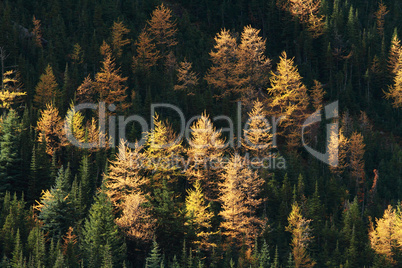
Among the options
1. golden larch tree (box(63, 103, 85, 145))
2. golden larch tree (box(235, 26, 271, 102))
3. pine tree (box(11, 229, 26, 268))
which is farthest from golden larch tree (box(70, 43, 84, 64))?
pine tree (box(11, 229, 26, 268))

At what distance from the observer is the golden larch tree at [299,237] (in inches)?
2311

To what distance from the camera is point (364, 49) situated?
106062 millimetres

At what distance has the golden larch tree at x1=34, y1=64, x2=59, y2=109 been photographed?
77.3m

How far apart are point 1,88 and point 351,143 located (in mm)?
45248

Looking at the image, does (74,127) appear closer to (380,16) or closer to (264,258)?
(264,258)

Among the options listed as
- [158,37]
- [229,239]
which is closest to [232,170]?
[229,239]

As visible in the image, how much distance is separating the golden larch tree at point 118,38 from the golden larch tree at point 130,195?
4173cm

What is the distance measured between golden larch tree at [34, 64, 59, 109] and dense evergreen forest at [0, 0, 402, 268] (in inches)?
10.5

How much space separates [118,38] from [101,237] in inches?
2068

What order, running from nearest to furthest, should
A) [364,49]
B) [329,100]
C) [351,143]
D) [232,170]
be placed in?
1. [232,170]
2. [351,143]
3. [329,100]
4. [364,49]

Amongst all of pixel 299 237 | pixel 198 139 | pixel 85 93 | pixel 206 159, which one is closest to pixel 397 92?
pixel 299 237

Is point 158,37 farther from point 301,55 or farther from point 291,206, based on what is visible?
point 291,206

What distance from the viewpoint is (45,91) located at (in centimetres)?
7869

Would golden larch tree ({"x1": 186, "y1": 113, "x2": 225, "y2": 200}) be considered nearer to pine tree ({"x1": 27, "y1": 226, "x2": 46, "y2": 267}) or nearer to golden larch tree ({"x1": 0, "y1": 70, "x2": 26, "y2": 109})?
pine tree ({"x1": 27, "y1": 226, "x2": 46, "y2": 267})
